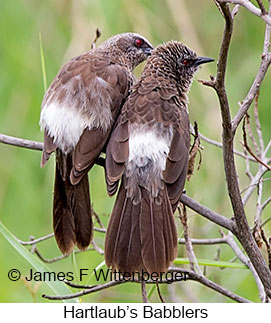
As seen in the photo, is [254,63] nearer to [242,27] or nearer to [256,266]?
[242,27]

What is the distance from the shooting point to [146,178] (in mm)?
3291

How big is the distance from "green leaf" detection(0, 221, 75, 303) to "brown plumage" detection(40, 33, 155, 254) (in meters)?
0.33

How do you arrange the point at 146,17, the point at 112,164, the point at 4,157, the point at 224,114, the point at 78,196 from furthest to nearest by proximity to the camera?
the point at 4,157
the point at 146,17
the point at 78,196
the point at 112,164
the point at 224,114

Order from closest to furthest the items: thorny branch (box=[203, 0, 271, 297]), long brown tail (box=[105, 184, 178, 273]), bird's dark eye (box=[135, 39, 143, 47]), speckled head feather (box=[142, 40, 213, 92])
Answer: thorny branch (box=[203, 0, 271, 297]) → long brown tail (box=[105, 184, 178, 273]) → speckled head feather (box=[142, 40, 213, 92]) → bird's dark eye (box=[135, 39, 143, 47])

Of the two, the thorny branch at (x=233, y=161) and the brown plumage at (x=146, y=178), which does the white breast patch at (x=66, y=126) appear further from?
the thorny branch at (x=233, y=161)

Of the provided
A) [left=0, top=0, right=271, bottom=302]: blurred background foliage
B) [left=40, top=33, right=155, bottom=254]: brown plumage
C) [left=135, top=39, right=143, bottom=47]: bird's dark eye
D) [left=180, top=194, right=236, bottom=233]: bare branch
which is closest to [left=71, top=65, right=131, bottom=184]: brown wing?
[left=40, top=33, right=155, bottom=254]: brown plumage

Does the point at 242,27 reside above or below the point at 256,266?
above

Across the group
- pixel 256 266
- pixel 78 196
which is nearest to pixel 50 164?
pixel 78 196

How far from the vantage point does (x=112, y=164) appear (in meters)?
3.25

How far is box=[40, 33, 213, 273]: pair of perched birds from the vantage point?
126 inches

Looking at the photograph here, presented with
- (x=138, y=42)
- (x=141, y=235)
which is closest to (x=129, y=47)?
(x=138, y=42)

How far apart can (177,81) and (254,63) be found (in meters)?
1.35

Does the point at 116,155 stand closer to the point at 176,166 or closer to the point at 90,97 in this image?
the point at 176,166

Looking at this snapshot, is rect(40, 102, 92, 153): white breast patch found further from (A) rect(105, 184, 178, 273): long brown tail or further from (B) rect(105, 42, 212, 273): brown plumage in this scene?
(A) rect(105, 184, 178, 273): long brown tail
